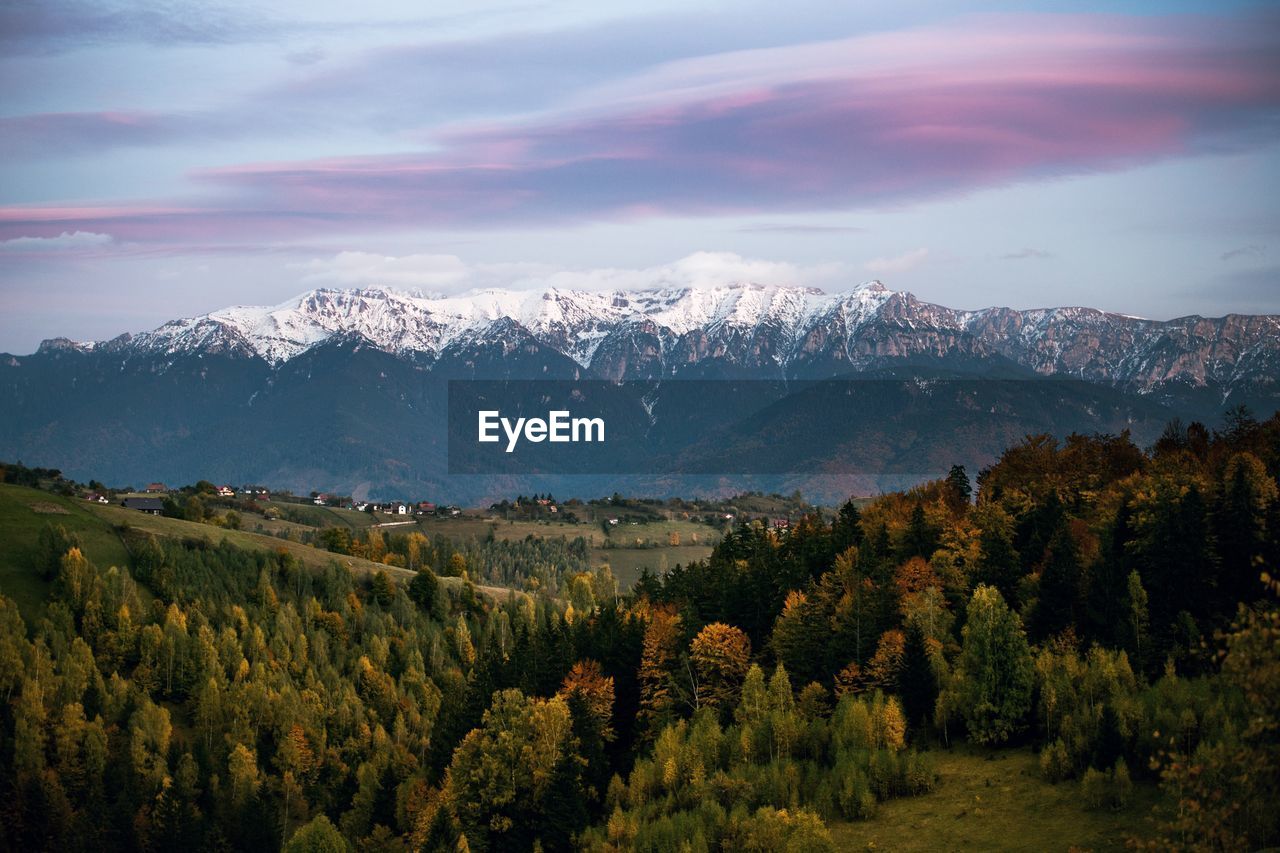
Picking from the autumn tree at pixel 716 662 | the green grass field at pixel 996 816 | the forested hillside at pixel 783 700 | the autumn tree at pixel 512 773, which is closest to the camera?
the green grass field at pixel 996 816

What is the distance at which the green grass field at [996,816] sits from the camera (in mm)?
71188

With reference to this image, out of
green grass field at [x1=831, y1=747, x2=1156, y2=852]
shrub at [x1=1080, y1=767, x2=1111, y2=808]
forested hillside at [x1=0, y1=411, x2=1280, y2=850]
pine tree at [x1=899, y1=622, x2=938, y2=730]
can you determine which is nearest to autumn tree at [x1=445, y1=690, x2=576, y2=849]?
forested hillside at [x1=0, y1=411, x2=1280, y2=850]

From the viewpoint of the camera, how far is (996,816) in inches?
3002

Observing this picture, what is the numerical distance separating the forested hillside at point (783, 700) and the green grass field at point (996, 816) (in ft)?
2.07

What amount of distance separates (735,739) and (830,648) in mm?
13821

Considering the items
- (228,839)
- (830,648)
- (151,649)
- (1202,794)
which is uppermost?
(1202,794)

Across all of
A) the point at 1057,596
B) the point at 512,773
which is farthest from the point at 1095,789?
the point at 512,773

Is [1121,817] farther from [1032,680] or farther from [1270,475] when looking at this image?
[1270,475]

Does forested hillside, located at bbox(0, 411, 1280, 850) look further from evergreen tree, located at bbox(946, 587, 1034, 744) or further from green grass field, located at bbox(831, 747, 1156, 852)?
green grass field, located at bbox(831, 747, 1156, 852)

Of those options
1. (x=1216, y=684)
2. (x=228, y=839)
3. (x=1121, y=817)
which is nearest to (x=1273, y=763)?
(x=1121, y=817)

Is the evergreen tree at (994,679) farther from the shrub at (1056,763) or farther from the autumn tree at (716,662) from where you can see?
the autumn tree at (716,662)

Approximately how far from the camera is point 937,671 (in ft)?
310

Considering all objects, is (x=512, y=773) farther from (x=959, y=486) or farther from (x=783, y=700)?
(x=959, y=486)

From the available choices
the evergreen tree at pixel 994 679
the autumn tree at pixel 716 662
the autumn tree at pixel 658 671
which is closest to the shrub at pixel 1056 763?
the evergreen tree at pixel 994 679
